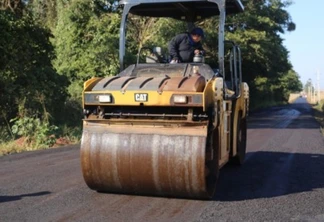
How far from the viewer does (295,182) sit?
25.3 feet

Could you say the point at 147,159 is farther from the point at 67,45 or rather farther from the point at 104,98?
the point at 67,45

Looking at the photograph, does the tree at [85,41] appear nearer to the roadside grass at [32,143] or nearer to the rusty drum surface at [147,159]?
the roadside grass at [32,143]

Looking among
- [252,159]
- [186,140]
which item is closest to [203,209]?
[186,140]

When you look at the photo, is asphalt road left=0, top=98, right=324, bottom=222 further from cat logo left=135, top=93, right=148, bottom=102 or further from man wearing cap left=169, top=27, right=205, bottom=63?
man wearing cap left=169, top=27, right=205, bottom=63

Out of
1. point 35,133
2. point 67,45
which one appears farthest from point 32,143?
point 67,45

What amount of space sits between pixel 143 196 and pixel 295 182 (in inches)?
103

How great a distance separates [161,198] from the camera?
629 cm

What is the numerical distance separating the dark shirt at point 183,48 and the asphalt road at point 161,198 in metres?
1.94

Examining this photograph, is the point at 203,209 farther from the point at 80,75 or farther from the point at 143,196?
the point at 80,75

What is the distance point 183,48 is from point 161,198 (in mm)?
2393

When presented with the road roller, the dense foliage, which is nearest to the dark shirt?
the road roller

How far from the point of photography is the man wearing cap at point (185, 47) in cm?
754

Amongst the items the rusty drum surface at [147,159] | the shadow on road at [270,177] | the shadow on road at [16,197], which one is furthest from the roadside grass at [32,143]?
the rusty drum surface at [147,159]

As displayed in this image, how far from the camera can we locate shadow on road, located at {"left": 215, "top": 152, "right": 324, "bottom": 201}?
6863mm
